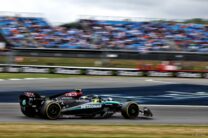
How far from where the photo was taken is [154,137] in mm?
8242

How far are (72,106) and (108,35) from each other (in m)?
27.5

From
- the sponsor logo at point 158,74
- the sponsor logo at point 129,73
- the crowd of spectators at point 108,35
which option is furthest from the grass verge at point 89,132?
the crowd of spectators at point 108,35

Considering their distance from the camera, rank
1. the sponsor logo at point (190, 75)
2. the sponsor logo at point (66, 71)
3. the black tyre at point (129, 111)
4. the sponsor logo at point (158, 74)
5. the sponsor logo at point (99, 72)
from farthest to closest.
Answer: the sponsor logo at point (190, 75) → the sponsor logo at point (158, 74) → the sponsor logo at point (99, 72) → the sponsor logo at point (66, 71) → the black tyre at point (129, 111)

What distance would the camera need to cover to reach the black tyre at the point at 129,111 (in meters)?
11.9

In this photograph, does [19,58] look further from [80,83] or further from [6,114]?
[6,114]

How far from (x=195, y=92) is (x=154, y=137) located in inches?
450

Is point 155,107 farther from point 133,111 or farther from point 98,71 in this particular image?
point 98,71

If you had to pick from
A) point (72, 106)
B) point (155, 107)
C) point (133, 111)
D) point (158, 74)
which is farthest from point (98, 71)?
point (72, 106)

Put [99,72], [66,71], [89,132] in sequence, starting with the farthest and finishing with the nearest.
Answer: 1. [99,72]
2. [66,71]
3. [89,132]

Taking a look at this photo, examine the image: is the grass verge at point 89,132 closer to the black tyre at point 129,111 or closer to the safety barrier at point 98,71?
the black tyre at point 129,111

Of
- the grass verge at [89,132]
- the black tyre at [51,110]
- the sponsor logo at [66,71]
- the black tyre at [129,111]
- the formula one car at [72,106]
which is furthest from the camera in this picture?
the sponsor logo at [66,71]

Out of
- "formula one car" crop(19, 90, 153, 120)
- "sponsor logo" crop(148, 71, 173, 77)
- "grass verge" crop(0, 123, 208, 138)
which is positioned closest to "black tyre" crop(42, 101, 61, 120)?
"formula one car" crop(19, 90, 153, 120)

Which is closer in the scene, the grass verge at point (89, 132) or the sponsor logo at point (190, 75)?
the grass verge at point (89, 132)

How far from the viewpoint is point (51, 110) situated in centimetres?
1075
